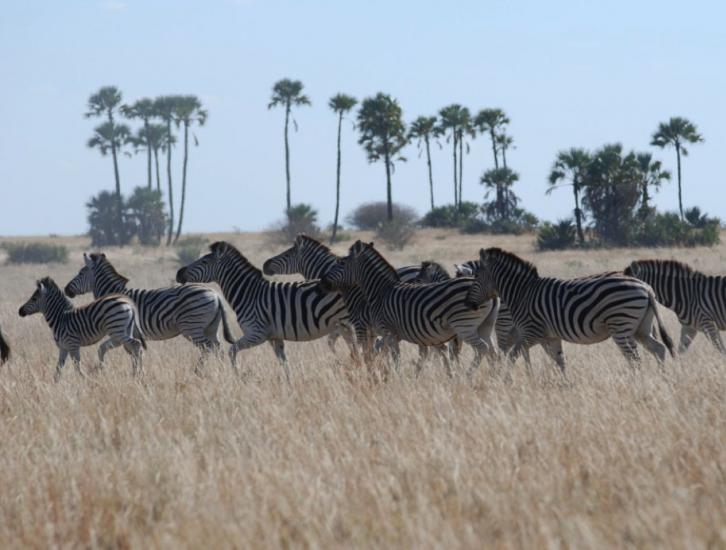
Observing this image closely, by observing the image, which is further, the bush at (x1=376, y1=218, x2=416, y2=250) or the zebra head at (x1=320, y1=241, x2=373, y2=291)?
the bush at (x1=376, y1=218, x2=416, y2=250)

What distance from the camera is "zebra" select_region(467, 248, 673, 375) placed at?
12.4 m

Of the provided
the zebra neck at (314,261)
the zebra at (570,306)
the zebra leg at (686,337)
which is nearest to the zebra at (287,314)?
the zebra neck at (314,261)

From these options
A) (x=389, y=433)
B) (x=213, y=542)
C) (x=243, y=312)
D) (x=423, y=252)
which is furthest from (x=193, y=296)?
(x=423, y=252)

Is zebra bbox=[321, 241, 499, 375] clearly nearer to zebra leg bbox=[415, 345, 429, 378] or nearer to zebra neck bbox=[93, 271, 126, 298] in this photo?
zebra leg bbox=[415, 345, 429, 378]

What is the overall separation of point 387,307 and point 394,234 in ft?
169

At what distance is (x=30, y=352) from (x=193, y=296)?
3.55 metres

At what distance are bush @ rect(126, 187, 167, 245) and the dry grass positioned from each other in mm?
78291

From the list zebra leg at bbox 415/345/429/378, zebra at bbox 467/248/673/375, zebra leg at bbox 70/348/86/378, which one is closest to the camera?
zebra leg at bbox 415/345/429/378

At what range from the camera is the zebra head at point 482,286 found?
1258 centimetres

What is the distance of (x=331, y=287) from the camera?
1386cm

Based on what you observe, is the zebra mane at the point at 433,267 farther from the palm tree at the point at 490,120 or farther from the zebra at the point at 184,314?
the palm tree at the point at 490,120

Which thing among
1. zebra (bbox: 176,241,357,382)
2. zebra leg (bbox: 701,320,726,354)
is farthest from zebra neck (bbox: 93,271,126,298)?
zebra leg (bbox: 701,320,726,354)

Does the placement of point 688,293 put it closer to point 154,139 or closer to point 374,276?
point 374,276

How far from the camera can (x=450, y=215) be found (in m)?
81.9
